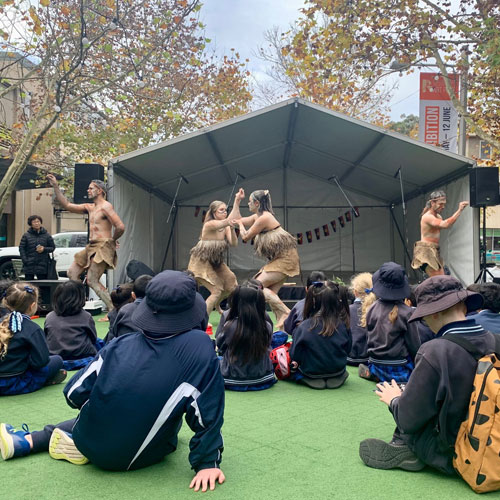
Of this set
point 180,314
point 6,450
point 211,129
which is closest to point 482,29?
point 211,129

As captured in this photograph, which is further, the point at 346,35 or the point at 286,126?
the point at 346,35

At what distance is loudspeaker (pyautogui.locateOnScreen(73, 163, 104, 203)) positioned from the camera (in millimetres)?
7664

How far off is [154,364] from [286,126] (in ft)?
27.9

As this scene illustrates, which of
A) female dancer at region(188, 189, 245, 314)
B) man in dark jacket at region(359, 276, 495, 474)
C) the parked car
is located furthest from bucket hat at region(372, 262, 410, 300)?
the parked car

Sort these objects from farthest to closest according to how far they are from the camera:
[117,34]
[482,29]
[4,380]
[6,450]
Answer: [117,34], [482,29], [4,380], [6,450]

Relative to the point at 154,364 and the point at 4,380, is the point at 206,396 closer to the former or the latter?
the point at 154,364

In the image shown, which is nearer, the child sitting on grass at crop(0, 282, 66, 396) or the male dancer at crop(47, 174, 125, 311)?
the child sitting on grass at crop(0, 282, 66, 396)

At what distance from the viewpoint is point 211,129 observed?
8602 mm

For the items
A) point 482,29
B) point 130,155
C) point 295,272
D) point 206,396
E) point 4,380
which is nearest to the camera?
point 206,396

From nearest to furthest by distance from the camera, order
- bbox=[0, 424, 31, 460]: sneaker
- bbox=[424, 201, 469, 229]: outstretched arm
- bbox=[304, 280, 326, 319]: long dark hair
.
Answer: bbox=[0, 424, 31, 460]: sneaker, bbox=[304, 280, 326, 319]: long dark hair, bbox=[424, 201, 469, 229]: outstretched arm

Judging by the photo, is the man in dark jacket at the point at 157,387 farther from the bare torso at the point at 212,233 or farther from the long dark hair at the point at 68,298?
the bare torso at the point at 212,233

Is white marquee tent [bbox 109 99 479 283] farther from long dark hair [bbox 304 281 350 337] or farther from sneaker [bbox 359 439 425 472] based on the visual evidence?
sneaker [bbox 359 439 425 472]

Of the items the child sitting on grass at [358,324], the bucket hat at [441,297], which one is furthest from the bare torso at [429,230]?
the bucket hat at [441,297]

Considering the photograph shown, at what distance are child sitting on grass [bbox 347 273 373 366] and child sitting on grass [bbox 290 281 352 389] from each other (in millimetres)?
635
